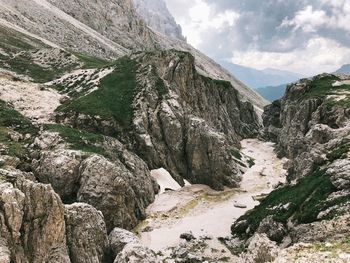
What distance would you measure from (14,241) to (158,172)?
34793 millimetres

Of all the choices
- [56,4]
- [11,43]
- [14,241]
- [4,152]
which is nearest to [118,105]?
[4,152]

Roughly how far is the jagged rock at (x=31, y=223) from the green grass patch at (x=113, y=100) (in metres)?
30.9

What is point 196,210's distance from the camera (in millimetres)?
51781

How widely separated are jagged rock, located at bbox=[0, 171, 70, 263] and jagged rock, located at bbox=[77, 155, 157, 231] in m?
11.8

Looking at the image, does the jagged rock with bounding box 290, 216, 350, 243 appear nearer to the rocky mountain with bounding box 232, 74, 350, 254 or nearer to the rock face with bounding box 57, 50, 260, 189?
the rocky mountain with bounding box 232, 74, 350, 254

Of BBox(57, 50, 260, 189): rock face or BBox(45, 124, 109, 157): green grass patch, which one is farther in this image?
BBox(57, 50, 260, 189): rock face

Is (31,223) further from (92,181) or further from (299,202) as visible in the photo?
(299,202)

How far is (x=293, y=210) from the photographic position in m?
36.2

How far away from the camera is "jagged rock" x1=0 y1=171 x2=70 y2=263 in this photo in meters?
26.1

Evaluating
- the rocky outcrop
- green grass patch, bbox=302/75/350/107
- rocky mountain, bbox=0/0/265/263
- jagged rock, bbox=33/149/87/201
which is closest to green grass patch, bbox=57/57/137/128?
rocky mountain, bbox=0/0/265/263

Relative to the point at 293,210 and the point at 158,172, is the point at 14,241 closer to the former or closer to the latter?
the point at 293,210

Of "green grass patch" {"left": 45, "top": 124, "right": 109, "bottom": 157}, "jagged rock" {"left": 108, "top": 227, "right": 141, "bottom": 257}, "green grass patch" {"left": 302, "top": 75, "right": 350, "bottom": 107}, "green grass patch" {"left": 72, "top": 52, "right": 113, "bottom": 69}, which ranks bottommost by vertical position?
"jagged rock" {"left": 108, "top": 227, "right": 141, "bottom": 257}

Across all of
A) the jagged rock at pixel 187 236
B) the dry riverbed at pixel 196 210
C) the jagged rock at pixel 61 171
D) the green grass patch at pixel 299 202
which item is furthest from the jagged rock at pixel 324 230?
the jagged rock at pixel 61 171

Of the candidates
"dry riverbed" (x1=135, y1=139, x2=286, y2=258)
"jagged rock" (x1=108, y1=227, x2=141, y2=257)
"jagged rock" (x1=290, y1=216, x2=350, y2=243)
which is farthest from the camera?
"dry riverbed" (x1=135, y1=139, x2=286, y2=258)
